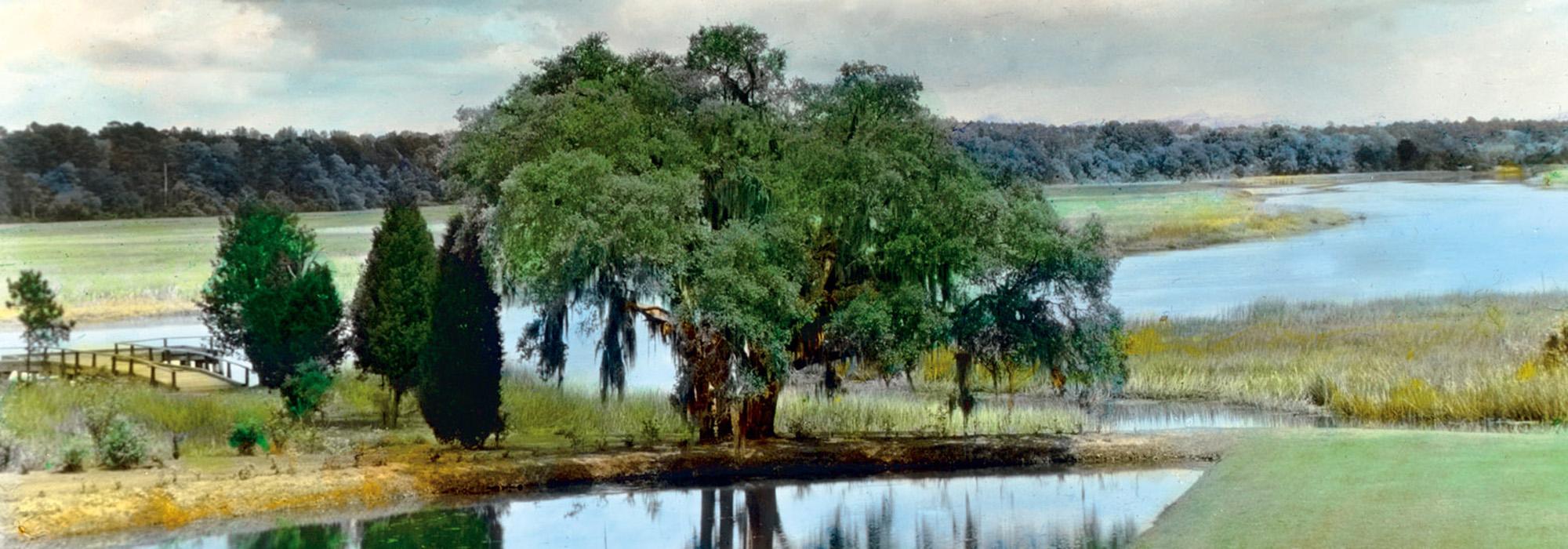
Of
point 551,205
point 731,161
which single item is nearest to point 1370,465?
point 731,161

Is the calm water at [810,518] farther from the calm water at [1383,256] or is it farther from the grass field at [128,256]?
the calm water at [1383,256]

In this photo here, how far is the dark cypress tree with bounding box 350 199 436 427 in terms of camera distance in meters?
21.8

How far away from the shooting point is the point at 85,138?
24.9 m

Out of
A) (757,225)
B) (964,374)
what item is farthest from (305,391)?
(964,374)

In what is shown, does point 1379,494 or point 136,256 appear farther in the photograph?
point 136,256

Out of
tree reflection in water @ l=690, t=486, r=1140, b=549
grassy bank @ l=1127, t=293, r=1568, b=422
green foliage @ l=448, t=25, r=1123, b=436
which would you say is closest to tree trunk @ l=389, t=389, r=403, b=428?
green foliage @ l=448, t=25, r=1123, b=436

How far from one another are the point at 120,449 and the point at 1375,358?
60.7 ft

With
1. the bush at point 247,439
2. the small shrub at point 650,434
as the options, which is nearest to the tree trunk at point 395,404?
the bush at point 247,439

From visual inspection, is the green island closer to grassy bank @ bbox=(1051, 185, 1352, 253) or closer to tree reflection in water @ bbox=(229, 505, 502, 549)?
tree reflection in water @ bbox=(229, 505, 502, 549)

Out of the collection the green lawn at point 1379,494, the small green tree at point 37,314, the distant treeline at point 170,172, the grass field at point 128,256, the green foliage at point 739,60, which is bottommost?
the green lawn at point 1379,494

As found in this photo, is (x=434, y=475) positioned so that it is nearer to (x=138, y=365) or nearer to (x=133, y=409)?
(x=133, y=409)

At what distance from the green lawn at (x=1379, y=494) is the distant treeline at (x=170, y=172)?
1296cm

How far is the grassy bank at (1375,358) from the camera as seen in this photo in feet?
79.8

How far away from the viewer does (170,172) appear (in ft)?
84.5
